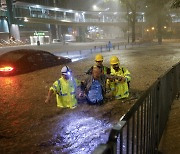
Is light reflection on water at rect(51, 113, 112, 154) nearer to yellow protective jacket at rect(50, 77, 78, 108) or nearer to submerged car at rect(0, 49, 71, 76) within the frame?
yellow protective jacket at rect(50, 77, 78, 108)

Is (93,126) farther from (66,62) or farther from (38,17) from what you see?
(38,17)

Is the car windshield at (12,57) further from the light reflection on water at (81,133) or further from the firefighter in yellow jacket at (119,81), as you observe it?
the light reflection on water at (81,133)

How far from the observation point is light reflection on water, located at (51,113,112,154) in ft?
15.0

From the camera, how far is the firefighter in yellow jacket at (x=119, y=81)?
699cm

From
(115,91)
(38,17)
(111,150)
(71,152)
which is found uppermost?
(38,17)

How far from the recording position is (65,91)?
→ 6.44 metres

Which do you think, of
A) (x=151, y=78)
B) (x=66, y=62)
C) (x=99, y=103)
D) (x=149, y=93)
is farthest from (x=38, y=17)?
(x=149, y=93)

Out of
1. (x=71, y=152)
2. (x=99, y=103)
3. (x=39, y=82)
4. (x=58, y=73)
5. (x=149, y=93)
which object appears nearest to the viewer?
(x=149, y=93)

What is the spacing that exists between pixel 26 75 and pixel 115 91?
6705mm

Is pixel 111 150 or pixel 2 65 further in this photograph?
pixel 2 65

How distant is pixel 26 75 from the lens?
1259 centimetres

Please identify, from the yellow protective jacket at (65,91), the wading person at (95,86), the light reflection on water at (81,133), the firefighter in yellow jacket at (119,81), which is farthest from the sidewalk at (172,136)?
the yellow protective jacket at (65,91)

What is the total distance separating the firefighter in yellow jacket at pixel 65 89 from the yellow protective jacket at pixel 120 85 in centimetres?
122

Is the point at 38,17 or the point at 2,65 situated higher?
the point at 38,17
